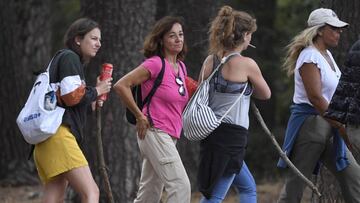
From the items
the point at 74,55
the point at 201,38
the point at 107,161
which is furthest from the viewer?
the point at 201,38

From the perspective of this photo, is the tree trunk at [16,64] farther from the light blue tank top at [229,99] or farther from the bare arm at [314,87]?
the bare arm at [314,87]

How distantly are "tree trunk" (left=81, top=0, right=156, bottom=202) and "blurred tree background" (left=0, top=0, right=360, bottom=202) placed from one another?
0.01 meters

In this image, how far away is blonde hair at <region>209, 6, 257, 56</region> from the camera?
7.33m

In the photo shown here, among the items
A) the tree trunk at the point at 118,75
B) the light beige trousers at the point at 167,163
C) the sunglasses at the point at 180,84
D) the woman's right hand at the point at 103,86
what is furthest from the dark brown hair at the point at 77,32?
the tree trunk at the point at 118,75

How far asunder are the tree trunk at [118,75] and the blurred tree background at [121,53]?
1 cm

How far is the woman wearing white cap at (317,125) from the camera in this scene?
7.70 metres

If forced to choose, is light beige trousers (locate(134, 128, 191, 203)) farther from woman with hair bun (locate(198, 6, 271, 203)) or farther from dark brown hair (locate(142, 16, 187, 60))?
dark brown hair (locate(142, 16, 187, 60))

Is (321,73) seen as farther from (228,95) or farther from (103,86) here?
(103,86)

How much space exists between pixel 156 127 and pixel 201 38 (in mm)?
5269

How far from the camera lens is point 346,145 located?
7.87 meters

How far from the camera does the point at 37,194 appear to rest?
1209 cm

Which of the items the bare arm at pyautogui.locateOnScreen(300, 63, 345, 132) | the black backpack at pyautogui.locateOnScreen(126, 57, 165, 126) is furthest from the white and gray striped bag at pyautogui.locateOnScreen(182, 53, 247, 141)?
the bare arm at pyautogui.locateOnScreen(300, 63, 345, 132)

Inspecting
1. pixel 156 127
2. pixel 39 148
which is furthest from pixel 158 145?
pixel 39 148

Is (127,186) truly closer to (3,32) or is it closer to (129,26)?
(129,26)
